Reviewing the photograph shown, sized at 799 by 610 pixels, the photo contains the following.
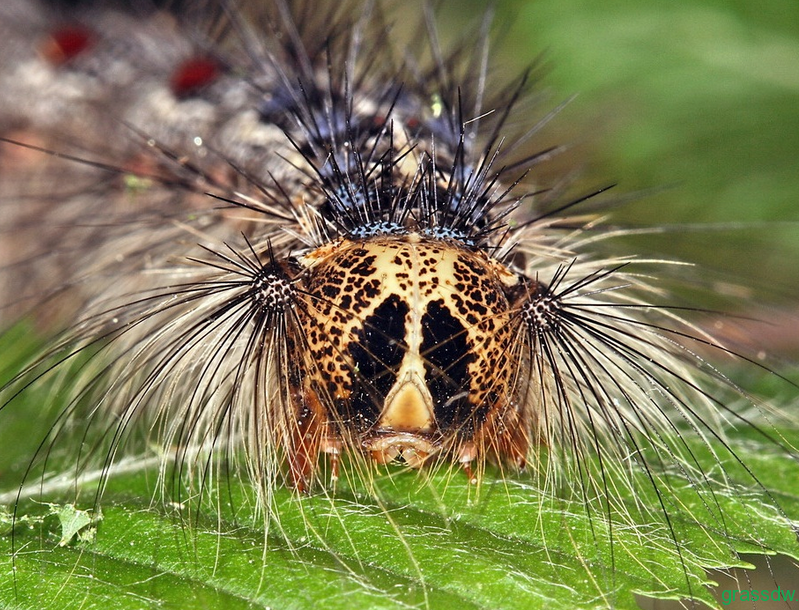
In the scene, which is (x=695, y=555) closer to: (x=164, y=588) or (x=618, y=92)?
(x=164, y=588)

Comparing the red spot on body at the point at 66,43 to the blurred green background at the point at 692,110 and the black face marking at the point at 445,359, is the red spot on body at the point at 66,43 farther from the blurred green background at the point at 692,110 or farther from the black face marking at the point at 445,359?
the black face marking at the point at 445,359

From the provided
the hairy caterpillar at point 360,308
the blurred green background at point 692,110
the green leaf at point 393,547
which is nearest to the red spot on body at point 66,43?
the hairy caterpillar at point 360,308

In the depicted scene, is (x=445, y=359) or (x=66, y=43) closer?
(x=445, y=359)

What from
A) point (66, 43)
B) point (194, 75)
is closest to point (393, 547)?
point (194, 75)

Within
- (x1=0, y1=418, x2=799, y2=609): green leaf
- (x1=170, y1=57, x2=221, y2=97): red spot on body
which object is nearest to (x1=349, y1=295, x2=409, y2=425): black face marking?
(x1=0, y1=418, x2=799, y2=609): green leaf

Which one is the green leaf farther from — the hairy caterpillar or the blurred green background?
the blurred green background

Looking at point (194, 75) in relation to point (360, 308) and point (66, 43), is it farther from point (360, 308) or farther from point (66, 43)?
point (360, 308)

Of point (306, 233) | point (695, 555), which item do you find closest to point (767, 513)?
point (695, 555)
